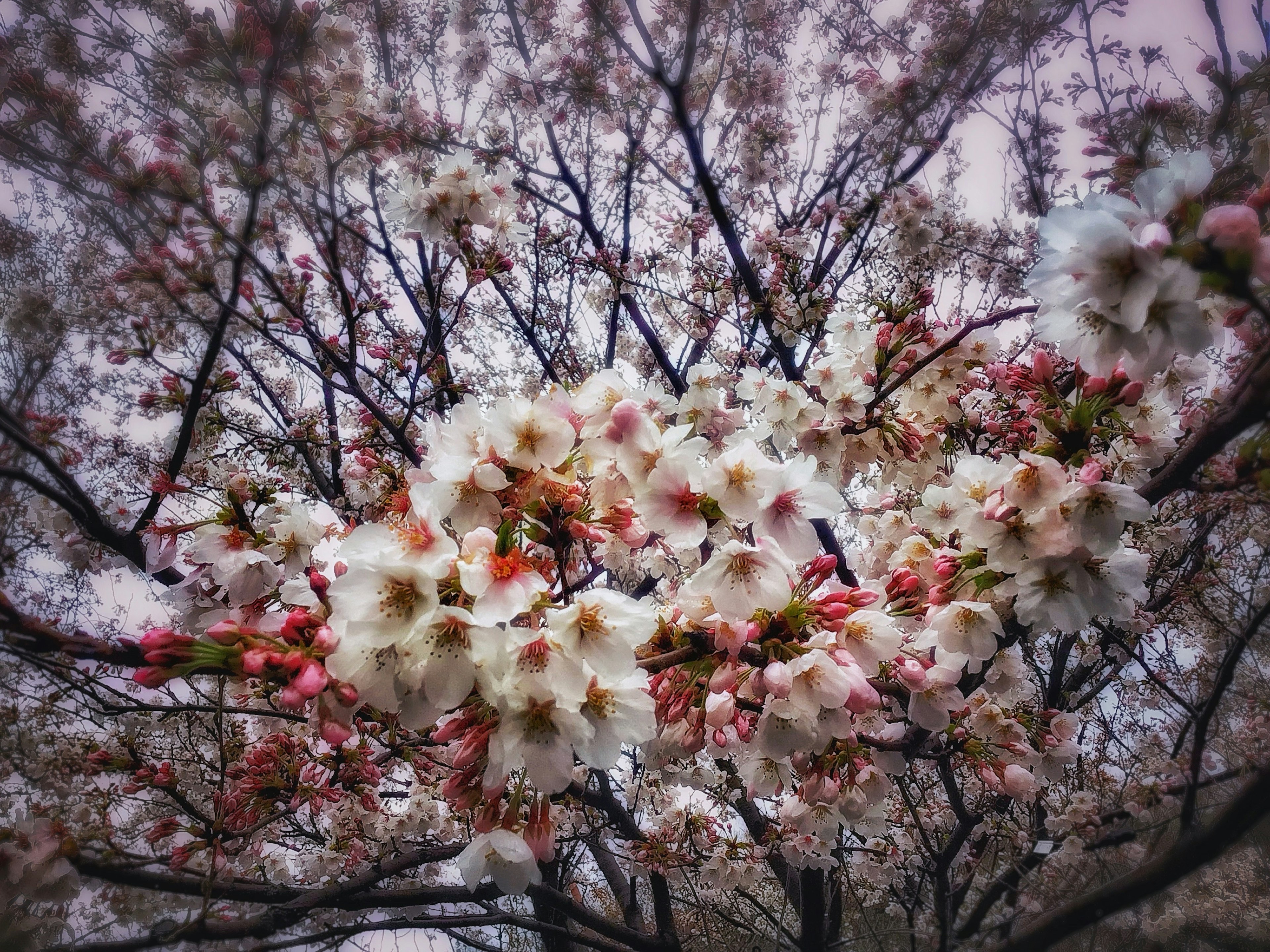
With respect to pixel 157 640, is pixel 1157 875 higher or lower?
lower

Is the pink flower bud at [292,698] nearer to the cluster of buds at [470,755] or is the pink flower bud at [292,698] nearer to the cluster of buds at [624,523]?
the cluster of buds at [470,755]

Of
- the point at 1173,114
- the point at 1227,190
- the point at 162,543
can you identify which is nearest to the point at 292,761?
the point at 162,543

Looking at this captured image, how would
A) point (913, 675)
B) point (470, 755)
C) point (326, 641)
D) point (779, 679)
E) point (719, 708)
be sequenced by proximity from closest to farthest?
point (326, 641) → point (470, 755) → point (779, 679) → point (719, 708) → point (913, 675)

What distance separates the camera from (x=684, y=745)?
1647 mm

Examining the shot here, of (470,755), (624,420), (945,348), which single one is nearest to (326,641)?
(470,755)

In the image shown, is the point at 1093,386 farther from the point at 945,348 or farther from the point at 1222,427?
the point at 945,348

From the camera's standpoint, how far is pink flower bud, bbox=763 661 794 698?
1.35m

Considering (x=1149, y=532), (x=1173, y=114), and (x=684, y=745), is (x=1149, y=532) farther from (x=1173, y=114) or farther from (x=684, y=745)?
(x=684, y=745)

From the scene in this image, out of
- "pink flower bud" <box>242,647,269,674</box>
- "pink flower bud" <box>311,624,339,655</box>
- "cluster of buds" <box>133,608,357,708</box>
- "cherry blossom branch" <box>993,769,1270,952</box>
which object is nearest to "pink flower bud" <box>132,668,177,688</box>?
"cluster of buds" <box>133,608,357,708</box>

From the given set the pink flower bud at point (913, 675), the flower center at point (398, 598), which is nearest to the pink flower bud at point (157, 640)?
the flower center at point (398, 598)

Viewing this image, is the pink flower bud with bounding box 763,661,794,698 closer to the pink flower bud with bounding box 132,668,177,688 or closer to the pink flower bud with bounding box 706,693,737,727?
the pink flower bud with bounding box 706,693,737,727

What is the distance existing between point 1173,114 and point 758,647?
2.83m

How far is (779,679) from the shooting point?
53.5 inches

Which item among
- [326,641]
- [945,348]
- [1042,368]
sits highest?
[945,348]
